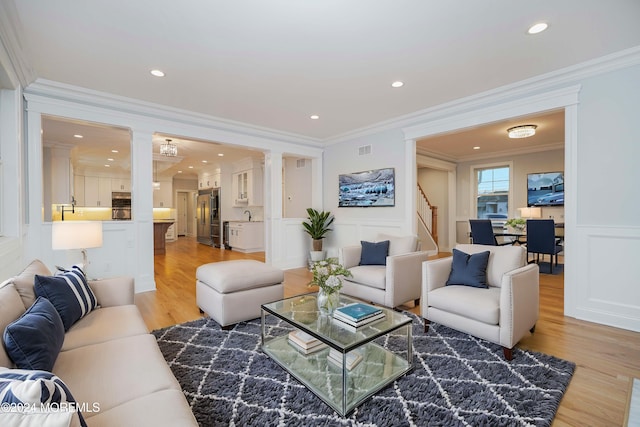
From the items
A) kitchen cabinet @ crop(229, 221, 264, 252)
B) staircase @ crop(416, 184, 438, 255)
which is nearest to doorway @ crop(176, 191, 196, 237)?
kitchen cabinet @ crop(229, 221, 264, 252)

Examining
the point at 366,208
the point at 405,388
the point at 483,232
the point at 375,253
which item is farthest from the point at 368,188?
the point at 405,388

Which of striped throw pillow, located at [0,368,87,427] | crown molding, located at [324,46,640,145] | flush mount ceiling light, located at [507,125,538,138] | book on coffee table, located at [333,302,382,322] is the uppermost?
crown molding, located at [324,46,640,145]

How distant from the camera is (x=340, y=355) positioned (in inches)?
78.6

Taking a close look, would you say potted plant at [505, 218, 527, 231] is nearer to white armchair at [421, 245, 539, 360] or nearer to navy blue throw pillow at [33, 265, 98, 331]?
white armchair at [421, 245, 539, 360]

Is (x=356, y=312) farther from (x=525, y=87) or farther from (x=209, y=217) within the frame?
(x=209, y=217)

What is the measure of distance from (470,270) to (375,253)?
46.2 inches

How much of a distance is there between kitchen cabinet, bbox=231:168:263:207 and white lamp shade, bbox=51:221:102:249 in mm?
5452

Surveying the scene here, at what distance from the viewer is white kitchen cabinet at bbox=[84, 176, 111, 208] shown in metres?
8.83

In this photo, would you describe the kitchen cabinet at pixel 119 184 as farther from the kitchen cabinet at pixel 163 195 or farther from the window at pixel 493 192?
the window at pixel 493 192

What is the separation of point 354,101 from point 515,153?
5276 millimetres

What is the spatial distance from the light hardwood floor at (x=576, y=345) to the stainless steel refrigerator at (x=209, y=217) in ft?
14.6

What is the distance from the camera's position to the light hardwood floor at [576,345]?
5.65ft

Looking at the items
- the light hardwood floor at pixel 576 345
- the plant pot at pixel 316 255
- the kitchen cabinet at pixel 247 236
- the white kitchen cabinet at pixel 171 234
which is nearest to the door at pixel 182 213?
the white kitchen cabinet at pixel 171 234

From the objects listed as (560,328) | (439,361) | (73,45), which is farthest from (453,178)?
(73,45)
